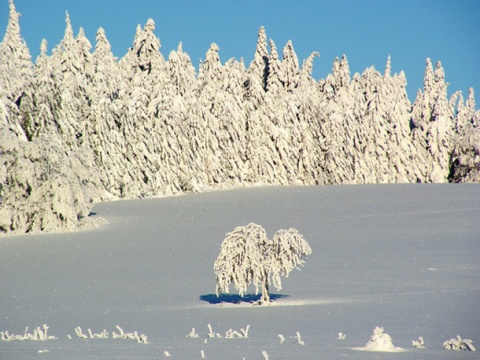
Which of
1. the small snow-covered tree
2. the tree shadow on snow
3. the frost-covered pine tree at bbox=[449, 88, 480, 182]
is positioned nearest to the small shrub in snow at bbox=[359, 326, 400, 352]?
the small snow-covered tree

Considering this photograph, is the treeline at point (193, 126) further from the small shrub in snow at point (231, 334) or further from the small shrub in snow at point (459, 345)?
the small shrub in snow at point (459, 345)

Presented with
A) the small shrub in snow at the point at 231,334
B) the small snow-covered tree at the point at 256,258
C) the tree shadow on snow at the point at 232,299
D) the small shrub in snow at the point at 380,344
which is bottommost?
the small shrub in snow at the point at 380,344

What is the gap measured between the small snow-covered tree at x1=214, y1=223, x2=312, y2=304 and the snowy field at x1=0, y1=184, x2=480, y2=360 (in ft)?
2.16

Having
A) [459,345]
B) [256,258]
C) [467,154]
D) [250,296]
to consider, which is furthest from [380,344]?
[467,154]

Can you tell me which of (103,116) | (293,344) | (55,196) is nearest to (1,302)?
(293,344)

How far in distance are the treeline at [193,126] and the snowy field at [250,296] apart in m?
3.89

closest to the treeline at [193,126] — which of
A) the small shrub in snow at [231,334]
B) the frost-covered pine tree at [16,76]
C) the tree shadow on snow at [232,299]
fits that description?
the frost-covered pine tree at [16,76]

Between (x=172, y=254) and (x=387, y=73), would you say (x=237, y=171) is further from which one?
(x=172, y=254)

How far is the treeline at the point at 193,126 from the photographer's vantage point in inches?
1362

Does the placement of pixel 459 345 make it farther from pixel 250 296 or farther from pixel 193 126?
pixel 193 126

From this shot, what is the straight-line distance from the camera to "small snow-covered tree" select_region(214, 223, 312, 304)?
52.1ft

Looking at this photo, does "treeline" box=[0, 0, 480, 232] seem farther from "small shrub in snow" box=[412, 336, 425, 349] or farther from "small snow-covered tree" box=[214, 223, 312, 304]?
"small shrub in snow" box=[412, 336, 425, 349]

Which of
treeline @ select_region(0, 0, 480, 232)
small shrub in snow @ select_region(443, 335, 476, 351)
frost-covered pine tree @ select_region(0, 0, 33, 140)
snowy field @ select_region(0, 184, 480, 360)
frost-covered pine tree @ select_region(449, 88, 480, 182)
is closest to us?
small shrub in snow @ select_region(443, 335, 476, 351)

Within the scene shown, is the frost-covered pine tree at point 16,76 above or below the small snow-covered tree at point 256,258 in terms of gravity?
above
